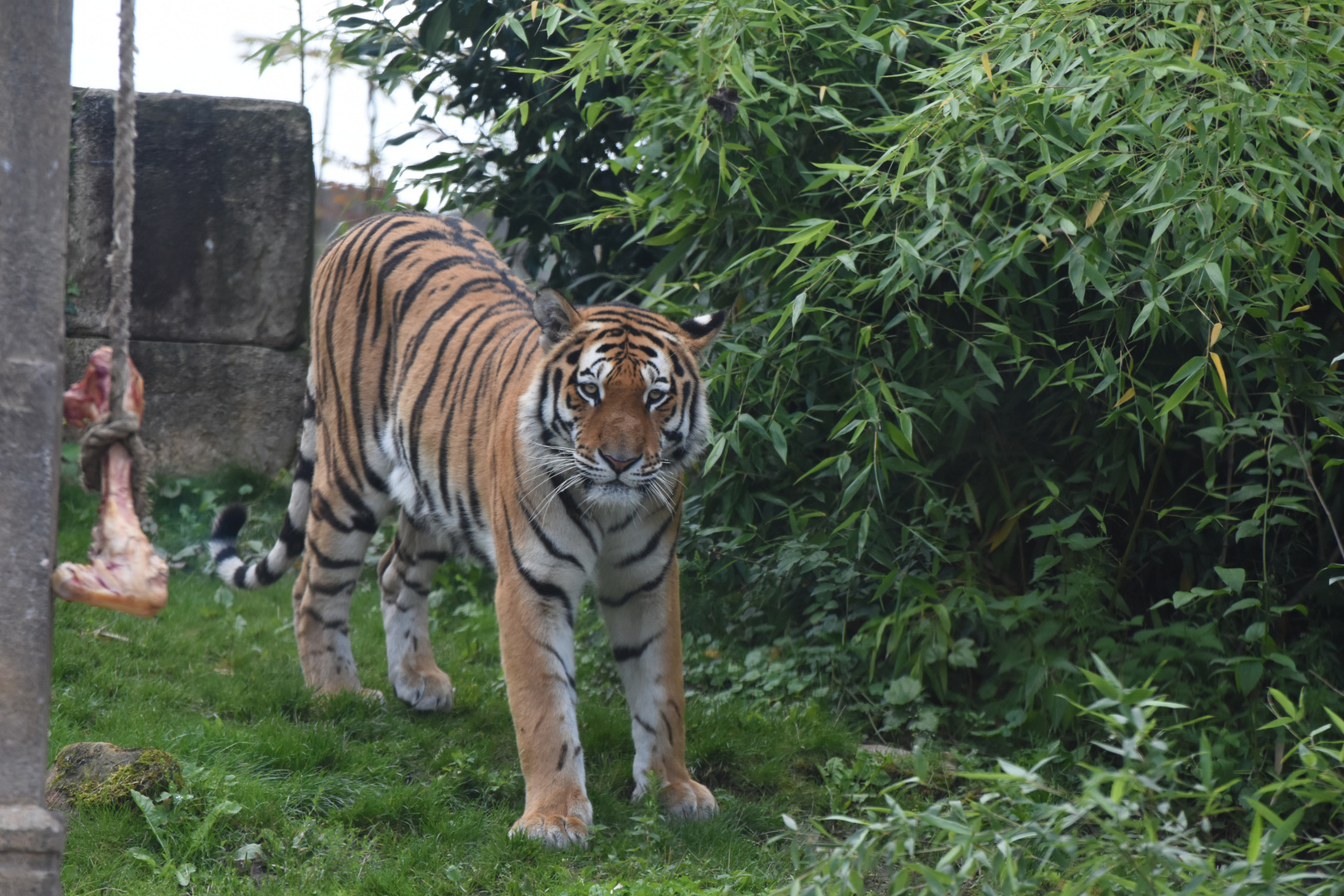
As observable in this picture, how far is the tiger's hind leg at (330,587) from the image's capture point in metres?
4.00

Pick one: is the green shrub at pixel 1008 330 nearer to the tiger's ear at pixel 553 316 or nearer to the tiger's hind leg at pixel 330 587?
the tiger's ear at pixel 553 316

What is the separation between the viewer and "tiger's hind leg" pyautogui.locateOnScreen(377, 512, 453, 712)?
13.0 ft

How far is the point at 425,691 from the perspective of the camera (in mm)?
3934

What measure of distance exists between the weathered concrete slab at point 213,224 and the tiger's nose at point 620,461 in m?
3.56

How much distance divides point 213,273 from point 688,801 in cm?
409

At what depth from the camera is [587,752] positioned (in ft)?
12.1

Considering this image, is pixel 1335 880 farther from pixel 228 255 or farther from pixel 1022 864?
pixel 228 255

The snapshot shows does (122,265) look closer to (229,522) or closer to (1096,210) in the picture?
(1096,210)

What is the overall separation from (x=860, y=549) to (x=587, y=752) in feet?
3.42

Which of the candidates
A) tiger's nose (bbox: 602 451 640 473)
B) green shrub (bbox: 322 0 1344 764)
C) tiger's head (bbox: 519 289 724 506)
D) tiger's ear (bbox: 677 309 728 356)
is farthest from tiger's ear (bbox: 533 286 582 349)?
green shrub (bbox: 322 0 1344 764)

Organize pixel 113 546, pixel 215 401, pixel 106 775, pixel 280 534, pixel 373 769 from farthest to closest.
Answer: pixel 215 401, pixel 280 534, pixel 373 769, pixel 106 775, pixel 113 546

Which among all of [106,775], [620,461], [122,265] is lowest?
[106,775]

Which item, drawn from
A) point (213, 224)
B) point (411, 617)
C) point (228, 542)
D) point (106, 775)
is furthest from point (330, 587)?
point (213, 224)

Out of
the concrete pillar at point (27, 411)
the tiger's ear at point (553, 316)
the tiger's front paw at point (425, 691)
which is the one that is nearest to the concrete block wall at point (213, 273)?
the tiger's front paw at point (425, 691)
